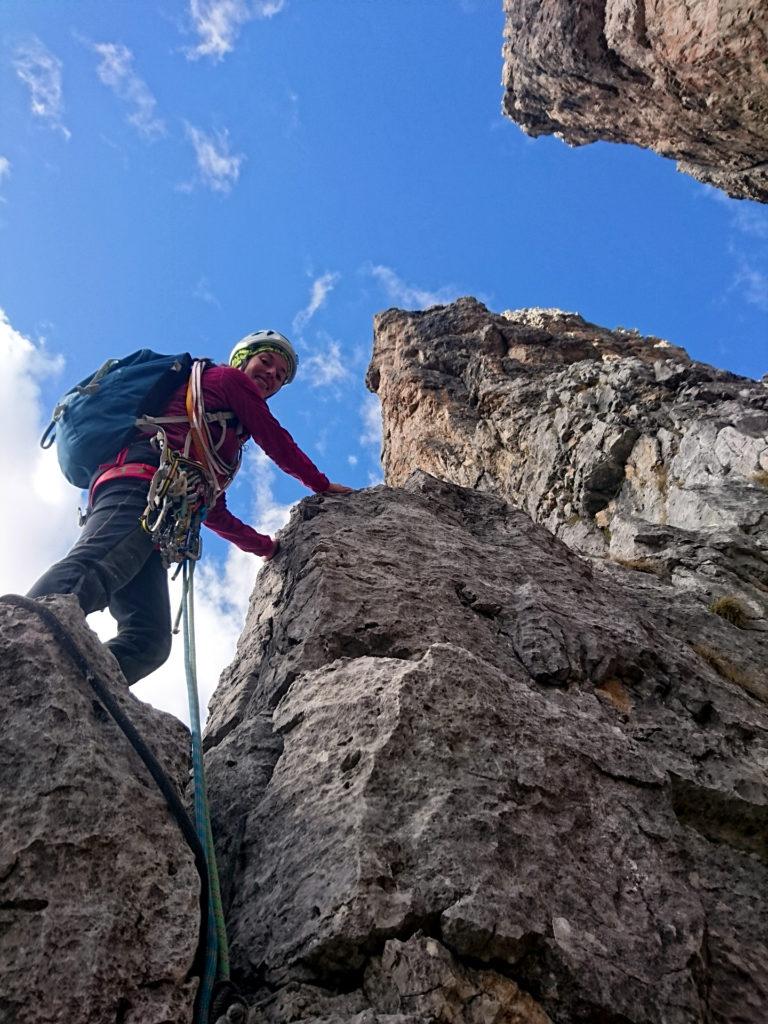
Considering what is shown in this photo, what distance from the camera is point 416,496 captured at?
6.57 meters

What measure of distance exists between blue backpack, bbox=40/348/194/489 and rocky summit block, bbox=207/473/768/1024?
1474 millimetres

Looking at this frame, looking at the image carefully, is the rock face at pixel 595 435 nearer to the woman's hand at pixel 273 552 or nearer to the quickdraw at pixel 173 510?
the woman's hand at pixel 273 552

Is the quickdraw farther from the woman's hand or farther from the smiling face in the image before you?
the smiling face

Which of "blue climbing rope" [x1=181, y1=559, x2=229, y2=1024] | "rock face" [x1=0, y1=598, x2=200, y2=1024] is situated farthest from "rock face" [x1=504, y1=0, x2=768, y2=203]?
"rock face" [x1=0, y1=598, x2=200, y2=1024]

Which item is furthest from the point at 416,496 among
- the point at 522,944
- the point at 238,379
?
the point at 522,944

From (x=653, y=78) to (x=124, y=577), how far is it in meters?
→ 13.8

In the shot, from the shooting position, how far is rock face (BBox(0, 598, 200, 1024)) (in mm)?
2211

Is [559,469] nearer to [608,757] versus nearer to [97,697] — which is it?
[608,757]

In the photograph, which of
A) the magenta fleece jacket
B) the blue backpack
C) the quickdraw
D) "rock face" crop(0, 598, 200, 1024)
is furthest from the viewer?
the magenta fleece jacket

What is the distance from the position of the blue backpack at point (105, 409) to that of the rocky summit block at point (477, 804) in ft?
4.83

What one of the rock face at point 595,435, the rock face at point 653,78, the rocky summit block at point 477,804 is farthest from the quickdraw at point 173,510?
the rock face at point 653,78

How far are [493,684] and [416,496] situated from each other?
9.71ft

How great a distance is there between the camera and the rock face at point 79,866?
2.21m

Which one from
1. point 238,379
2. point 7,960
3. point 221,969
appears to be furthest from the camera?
point 238,379
